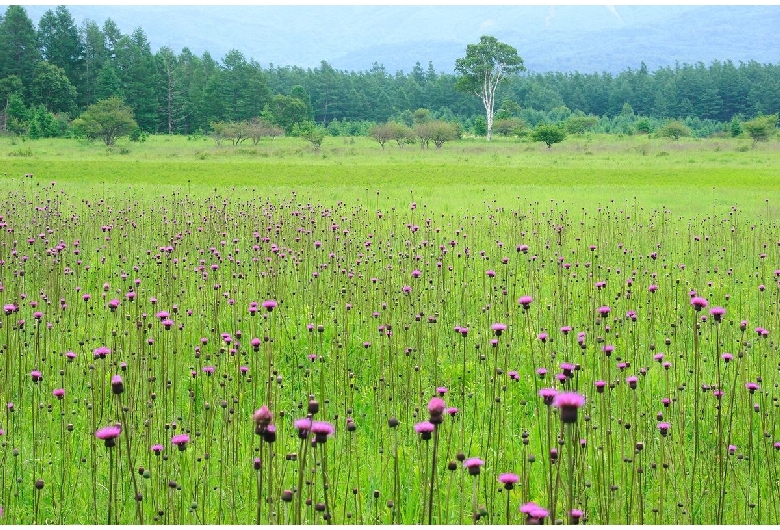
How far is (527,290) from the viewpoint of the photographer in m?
8.36

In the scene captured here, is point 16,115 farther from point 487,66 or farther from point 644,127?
point 644,127

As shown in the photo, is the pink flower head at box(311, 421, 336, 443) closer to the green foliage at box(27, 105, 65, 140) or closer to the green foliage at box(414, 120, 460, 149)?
the green foliage at box(414, 120, 460, 149)

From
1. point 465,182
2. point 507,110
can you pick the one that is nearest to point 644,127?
point 507,110

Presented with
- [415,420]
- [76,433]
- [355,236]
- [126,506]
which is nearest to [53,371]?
[76,433]

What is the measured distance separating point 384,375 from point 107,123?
187 ft

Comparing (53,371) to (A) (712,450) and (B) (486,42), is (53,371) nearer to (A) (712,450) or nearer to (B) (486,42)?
(A) (712,450)

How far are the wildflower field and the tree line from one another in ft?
198

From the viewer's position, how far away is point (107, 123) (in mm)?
57000

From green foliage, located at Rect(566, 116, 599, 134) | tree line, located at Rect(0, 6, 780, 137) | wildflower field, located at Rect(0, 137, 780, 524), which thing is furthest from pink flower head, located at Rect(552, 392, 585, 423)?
green foliage, located at Rect(566, 116, 599, 134)

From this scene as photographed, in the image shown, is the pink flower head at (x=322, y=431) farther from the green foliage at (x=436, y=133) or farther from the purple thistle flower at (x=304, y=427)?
the green foliage at (x=436, y=133)

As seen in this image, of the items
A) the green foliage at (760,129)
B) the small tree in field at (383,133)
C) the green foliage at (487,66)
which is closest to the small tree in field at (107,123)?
the small tree in field at (383,133)

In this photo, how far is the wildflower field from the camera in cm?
362

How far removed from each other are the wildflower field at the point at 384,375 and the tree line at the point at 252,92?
60.3m

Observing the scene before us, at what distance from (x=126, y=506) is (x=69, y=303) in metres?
4.37
